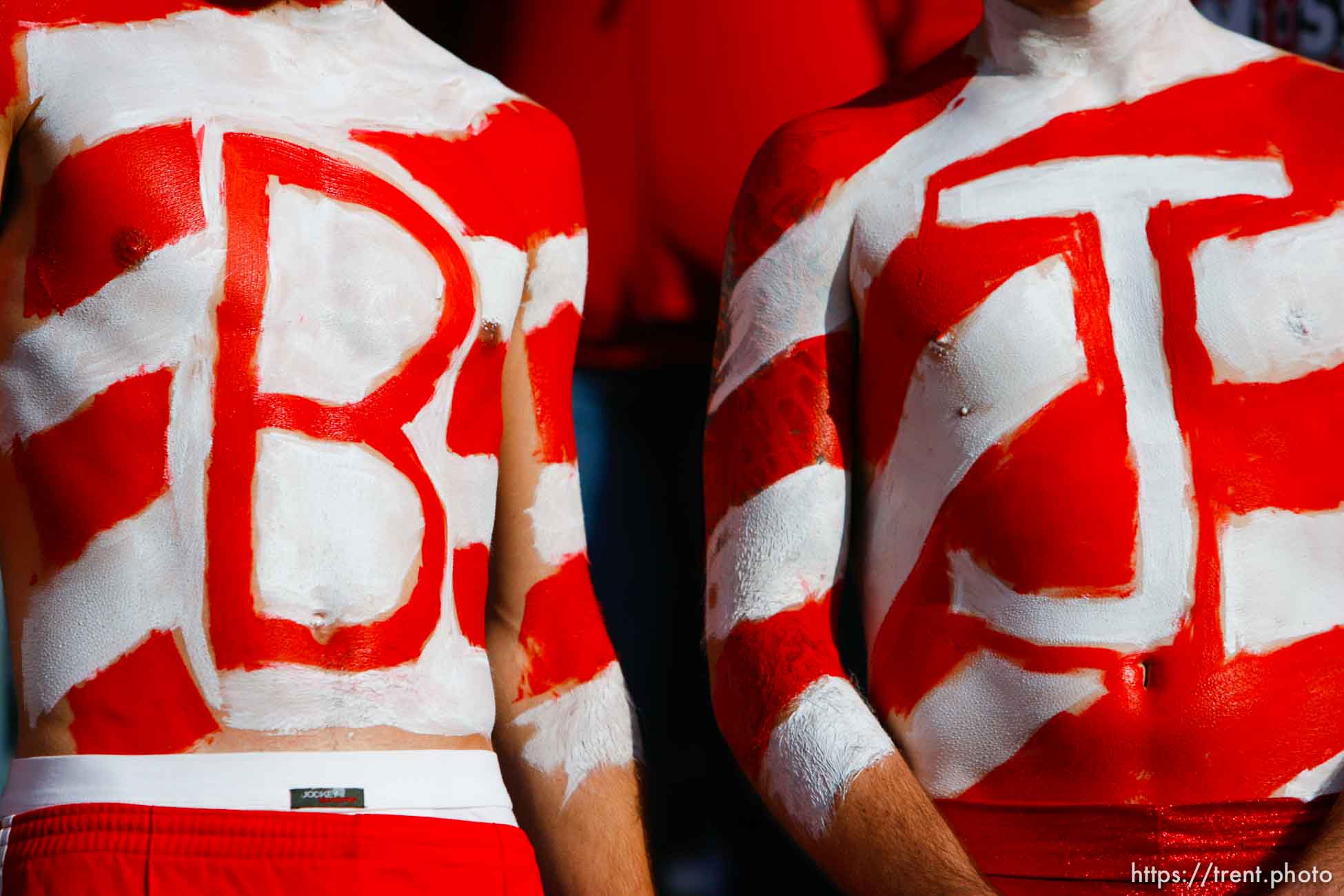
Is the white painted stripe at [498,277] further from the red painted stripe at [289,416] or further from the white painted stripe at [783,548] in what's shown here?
the white painted stripe at [783,548]

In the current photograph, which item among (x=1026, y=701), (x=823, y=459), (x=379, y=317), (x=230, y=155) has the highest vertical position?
(x=230, y=155)

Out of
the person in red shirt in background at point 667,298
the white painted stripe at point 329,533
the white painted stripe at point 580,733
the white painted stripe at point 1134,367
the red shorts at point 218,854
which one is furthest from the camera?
the person in red shirt in background at point 667,298

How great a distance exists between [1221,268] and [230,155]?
2.63 ft

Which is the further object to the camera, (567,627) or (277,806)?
(567,627)

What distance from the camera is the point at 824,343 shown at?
1618 millimetres

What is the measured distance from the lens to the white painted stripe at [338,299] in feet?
4.64

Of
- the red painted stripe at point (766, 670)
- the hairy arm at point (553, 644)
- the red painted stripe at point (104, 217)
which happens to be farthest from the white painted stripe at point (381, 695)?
the red painted stripe at point (104, 217)

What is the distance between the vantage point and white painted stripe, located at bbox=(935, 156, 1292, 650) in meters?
1.47

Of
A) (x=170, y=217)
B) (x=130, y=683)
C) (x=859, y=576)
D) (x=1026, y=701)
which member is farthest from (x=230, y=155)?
(x=1026, y=701)

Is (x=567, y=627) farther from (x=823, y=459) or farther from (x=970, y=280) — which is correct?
(x=970, y=280)

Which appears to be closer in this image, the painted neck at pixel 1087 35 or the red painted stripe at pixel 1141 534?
the red painted stripe at pixel 1141 534

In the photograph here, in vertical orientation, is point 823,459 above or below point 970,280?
below

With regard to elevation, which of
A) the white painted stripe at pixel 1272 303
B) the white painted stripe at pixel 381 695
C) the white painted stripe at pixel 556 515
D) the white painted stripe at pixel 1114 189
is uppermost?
the white painted stripe at pixel 1114 189

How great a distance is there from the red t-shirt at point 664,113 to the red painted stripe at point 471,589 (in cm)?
45
